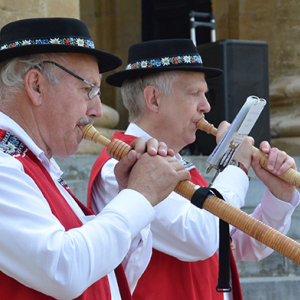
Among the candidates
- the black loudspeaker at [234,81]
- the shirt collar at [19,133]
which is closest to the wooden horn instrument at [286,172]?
the shirt collar at [19,133]

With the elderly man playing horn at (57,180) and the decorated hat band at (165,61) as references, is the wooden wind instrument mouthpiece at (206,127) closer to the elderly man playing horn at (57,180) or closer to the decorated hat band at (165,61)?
the decorated hat band at (165,61)

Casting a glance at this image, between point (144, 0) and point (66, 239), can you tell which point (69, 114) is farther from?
point (144, 0)

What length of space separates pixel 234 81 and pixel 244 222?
3.99 m

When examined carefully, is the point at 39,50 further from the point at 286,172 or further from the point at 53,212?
the point at 286,172

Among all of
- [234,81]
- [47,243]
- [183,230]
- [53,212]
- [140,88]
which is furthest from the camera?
[234,81]

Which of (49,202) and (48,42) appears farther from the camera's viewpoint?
(48,42)

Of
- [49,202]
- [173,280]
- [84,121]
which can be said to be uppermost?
[84,121]

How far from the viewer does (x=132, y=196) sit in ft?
5.98

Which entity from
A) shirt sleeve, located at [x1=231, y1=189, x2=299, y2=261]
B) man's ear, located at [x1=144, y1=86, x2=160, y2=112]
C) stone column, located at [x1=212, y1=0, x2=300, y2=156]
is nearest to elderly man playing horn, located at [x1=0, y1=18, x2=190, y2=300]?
man's ear, located at [x1=144, y1=86, x2=160, y2=112]

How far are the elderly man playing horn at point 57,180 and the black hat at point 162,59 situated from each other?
59cm

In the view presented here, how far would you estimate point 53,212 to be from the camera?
180cm

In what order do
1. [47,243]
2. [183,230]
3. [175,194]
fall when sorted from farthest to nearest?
[175,194]
[183,230]
[47,243]

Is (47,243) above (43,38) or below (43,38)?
below

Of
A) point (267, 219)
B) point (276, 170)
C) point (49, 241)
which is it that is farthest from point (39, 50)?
point (267, 219)
